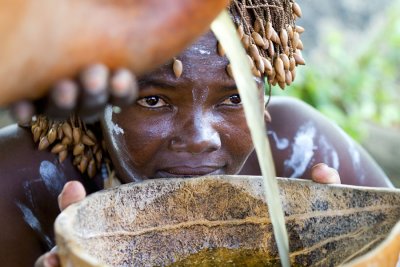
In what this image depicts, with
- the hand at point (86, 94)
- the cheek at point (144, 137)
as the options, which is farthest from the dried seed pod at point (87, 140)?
the hand at point (86, 94)

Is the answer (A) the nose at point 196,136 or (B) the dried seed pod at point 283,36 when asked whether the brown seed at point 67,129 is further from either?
(B) the dried seed pod at point 283,36

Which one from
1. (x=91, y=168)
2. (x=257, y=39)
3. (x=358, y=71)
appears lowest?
(x=358, y=71)

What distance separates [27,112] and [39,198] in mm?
1059

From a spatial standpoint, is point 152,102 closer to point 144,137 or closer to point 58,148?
point 144,137

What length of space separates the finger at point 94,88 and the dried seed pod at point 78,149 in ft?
3.30

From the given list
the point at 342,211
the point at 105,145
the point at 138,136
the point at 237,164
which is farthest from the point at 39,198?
the point at 342,211

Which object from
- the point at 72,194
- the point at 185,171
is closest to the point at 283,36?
the point at 185,171

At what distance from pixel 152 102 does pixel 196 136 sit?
147mm

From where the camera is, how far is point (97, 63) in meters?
0.98

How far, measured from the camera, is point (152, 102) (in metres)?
1.75

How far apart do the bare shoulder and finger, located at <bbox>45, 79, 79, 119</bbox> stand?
56.9 inches

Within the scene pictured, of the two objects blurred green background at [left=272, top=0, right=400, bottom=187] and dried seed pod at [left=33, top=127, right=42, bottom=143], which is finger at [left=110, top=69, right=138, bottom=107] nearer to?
dried seed pod at [left=33, top=127, right=42, bottom=143]

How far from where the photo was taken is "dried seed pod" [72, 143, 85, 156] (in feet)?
6.59

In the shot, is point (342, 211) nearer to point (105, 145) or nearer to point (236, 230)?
point (236, 230)
